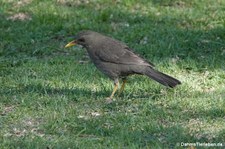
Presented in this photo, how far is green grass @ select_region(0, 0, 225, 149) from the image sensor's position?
762 centimetres

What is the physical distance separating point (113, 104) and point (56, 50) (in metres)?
3.58

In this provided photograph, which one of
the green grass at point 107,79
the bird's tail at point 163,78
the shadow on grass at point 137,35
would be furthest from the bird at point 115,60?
the shadow on grass at point 137,35

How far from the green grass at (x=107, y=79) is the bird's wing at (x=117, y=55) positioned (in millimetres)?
486

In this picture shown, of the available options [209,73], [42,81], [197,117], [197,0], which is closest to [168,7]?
[197,0]

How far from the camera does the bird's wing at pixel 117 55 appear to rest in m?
9.08

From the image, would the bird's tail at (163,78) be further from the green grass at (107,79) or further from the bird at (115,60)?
the green grass at (107,79)

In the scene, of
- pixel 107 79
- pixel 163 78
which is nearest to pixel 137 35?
pixel 107 79

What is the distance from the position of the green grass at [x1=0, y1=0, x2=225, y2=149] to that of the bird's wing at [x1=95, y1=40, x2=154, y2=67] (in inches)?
19.1

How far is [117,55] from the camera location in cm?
922

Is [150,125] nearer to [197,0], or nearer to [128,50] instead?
[128,50]

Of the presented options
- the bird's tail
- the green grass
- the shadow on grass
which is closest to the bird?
the bird's tail

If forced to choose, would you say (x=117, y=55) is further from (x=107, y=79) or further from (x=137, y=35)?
(x=137, y=35)

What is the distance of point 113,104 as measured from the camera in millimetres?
8758

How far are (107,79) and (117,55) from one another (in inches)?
45.7
